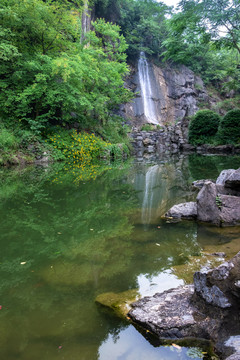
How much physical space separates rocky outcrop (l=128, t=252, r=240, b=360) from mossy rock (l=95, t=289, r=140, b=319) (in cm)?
9

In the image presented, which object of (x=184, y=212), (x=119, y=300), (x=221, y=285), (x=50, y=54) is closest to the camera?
(x=221, y=285)

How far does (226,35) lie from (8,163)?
12164 mm

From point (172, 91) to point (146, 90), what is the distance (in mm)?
3692

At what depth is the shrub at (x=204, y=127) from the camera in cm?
2006

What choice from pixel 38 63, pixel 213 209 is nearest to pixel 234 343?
pixel 213 209

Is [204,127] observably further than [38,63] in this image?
Yes

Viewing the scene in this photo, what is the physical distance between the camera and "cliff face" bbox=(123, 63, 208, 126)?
2816cm

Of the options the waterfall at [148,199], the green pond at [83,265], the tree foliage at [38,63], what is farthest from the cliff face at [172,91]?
the green pond at [83,265]

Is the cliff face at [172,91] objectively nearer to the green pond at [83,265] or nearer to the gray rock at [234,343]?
the green pond at [83,265]

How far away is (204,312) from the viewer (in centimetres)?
182

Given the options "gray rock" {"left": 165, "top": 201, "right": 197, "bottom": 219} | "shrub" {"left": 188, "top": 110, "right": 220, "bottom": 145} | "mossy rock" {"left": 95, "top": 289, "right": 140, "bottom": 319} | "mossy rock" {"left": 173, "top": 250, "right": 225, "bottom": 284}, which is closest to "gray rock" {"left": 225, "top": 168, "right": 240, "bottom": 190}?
"gray rock" {"left": 165, "top": 201, "right": 197, "bottom": 219}

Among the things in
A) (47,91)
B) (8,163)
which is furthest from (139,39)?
(8,163)

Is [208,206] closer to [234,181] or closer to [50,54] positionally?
[234,181]

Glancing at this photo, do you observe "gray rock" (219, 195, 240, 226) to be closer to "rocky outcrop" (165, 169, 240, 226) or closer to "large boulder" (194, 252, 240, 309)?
"rocky outcrop" (165, 169, 240, 226)
